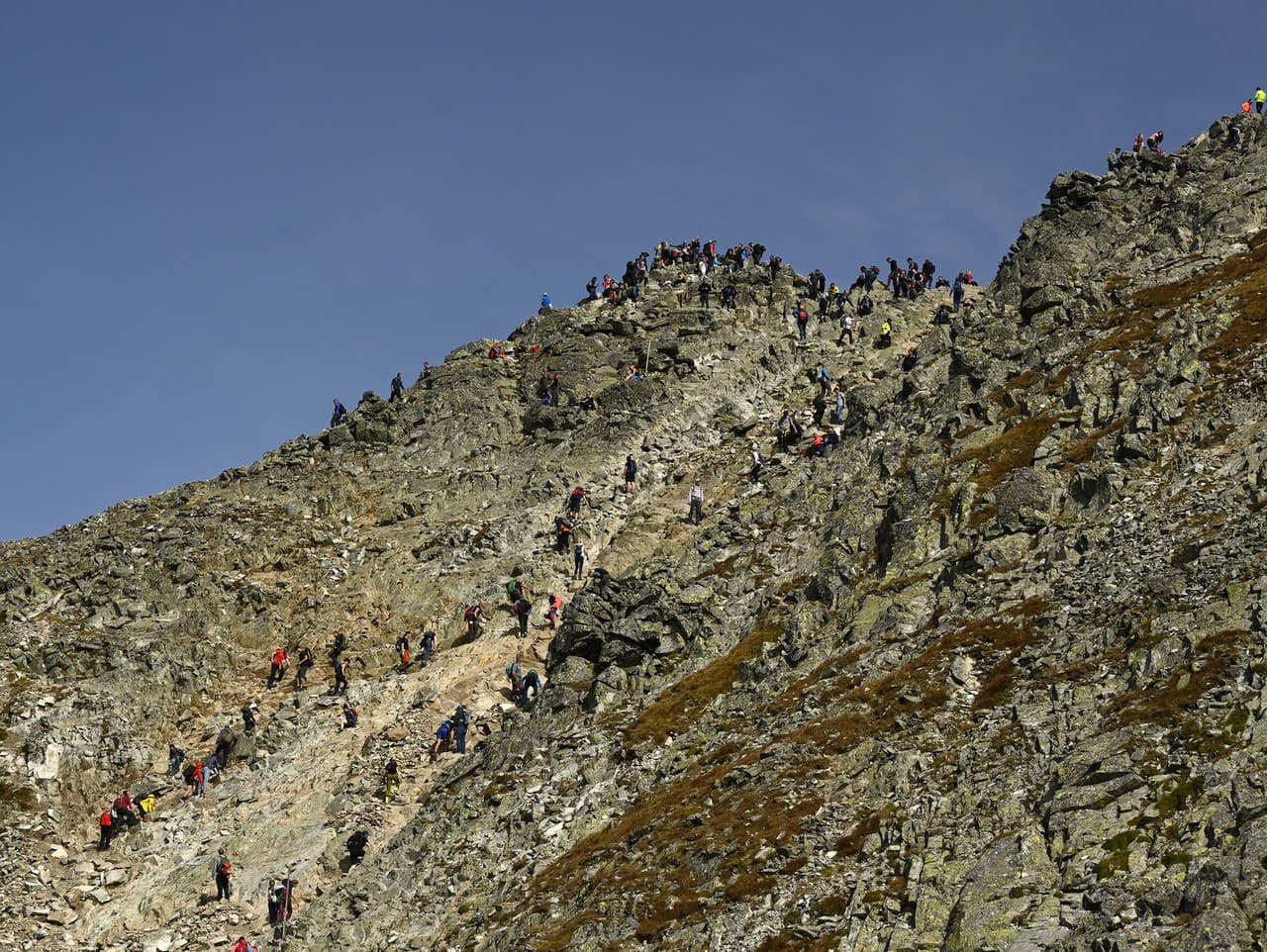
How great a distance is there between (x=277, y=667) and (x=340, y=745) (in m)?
8.77

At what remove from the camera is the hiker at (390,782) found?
177 ft

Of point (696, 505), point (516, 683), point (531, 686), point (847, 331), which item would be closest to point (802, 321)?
point (847, 331)

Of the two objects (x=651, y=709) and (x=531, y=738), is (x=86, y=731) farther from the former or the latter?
(x=651, y=709)

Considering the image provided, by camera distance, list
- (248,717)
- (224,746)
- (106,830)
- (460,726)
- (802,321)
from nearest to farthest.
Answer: (106,830) → (460,726) → (224,746) → (248,717) → (802,321)

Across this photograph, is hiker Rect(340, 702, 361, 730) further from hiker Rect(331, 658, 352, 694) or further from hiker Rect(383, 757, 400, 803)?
hiker Rect(383, 757, 400, 803)

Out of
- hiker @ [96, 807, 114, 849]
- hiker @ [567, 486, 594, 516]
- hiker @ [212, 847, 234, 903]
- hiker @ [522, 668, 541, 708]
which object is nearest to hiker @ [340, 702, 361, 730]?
hiker @ [522, 668, 541, 708]

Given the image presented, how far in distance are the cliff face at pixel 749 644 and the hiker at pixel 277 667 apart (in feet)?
5.32

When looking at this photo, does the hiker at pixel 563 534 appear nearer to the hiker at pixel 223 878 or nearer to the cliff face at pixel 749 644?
the cliff face at pixel 749 644

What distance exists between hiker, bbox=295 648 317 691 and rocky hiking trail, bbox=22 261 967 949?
59 cm

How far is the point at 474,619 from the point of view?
6562cm

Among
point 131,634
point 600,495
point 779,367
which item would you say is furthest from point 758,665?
point 779,367

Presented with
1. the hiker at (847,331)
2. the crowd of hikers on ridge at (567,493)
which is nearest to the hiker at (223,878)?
the crowd of hikers on ridge at (567,493)

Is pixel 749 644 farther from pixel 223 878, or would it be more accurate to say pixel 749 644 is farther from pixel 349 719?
pixel 223 878

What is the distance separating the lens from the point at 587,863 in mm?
42750
